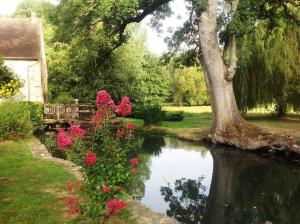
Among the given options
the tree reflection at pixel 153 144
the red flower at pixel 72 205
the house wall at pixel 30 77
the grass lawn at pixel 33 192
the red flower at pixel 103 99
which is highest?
the house wall at pixel 30 77

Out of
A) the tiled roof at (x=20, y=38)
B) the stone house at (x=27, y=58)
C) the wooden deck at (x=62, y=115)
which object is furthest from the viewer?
the tiled roof at (x=20, y=38)

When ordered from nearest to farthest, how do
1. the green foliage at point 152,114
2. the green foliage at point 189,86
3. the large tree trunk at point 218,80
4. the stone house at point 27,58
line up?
the large tree trunk at point 218,80 < the green foliage at point 152,114 < the stone house at point 27,58 < the green foliage at point 189,86

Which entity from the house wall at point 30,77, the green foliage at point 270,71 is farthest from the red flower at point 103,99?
the house wall at point 30,77

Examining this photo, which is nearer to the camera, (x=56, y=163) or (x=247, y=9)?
(x=56, y=163)

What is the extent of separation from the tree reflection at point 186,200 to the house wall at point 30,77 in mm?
24459

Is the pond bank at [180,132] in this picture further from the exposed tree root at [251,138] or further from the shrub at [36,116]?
the shrub at [36,116]

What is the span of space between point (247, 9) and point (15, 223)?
16974mm

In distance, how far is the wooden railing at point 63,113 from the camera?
27781mm

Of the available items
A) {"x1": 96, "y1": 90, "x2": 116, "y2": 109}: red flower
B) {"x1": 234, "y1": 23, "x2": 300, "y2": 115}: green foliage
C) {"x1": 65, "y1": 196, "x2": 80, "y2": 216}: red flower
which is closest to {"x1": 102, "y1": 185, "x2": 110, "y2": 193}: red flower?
{"x1": 65, "y1": 196, "x2": 80, "y2": 216}: red flower

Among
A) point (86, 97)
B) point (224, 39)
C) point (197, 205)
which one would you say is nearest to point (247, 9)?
point (224, 39)

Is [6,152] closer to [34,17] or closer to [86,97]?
[86,97]

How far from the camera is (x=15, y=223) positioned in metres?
7.30

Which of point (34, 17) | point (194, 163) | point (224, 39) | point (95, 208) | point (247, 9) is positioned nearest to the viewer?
point (95, 208)

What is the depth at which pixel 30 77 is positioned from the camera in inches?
1385
